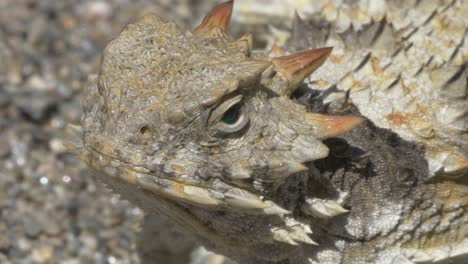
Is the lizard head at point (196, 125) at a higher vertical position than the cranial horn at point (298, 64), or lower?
lower

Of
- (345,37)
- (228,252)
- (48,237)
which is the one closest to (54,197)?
(48,237)

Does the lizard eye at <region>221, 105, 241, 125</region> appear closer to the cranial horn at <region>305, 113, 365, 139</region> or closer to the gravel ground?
the cranial horn at <region>305, 113, 365, 139</region>

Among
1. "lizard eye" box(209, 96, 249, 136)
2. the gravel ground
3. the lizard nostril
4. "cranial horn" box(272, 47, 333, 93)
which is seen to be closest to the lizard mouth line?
the lizard nostril

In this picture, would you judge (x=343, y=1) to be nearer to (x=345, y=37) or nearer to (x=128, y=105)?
(x=345, y=37)

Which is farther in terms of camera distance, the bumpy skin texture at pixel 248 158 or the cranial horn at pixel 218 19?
the cranial horn at pixel 218 19

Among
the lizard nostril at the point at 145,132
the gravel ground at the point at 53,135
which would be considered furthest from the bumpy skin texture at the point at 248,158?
the gravel ground at the point at 53,135

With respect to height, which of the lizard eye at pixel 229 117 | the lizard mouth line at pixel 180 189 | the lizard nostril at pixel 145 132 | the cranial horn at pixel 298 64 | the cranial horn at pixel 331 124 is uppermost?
the cranial horn at pixel 298 64

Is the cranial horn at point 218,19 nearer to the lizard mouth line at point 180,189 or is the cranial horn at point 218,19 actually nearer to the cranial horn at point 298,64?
the cranial horn at point 298,64

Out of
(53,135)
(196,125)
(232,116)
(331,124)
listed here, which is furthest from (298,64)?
(53,135)
